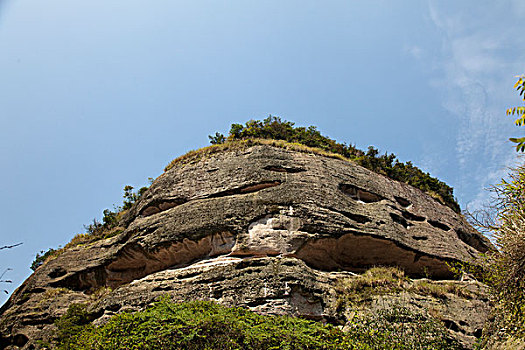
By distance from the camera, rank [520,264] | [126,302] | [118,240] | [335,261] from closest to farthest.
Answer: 1. [520,264]
2. [126,302]
3. [335,261]
4. [118,240]

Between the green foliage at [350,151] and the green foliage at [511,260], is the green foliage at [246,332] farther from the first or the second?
the green foliage at [350,151]

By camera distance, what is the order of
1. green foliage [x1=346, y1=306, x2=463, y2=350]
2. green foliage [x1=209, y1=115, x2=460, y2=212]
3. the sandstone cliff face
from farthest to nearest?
green foliage [x1=209, y1=115, x2=460, y2=212] → the sandstone cliff face → green foliage [x1=346, y1=306, x2=463, y2=350]

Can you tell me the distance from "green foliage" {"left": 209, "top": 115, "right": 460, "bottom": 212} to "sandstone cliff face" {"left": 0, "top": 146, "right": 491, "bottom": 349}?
1.97m

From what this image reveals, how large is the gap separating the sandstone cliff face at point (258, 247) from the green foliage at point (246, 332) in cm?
115

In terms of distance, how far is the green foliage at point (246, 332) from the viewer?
28.2 ft

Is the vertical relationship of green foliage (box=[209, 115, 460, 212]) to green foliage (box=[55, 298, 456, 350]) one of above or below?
above

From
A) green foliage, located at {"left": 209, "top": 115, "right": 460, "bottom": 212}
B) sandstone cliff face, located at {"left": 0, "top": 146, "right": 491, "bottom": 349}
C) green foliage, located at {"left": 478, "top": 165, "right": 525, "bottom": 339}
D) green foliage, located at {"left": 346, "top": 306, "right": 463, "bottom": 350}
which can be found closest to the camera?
green foliage, located at {"left": 478, "top": 165, "right": 525, "bottom": 339}

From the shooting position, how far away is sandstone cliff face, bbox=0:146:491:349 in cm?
1185

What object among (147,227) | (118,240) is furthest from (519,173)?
(118,240)

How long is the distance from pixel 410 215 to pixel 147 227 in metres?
11.0

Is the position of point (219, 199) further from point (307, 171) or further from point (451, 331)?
point (451, 331)

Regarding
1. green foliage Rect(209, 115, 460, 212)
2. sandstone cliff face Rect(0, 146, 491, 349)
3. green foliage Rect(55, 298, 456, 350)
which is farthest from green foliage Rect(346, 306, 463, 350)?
green foliage Rect(209, 115, 460, 212)

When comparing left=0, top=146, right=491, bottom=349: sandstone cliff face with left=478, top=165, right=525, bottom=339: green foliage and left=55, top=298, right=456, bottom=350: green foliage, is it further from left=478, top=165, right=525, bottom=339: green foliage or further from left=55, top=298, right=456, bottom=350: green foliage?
left=478, top=165, right=525, bottom=339: green foliage

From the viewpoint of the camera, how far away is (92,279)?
54.4ft
